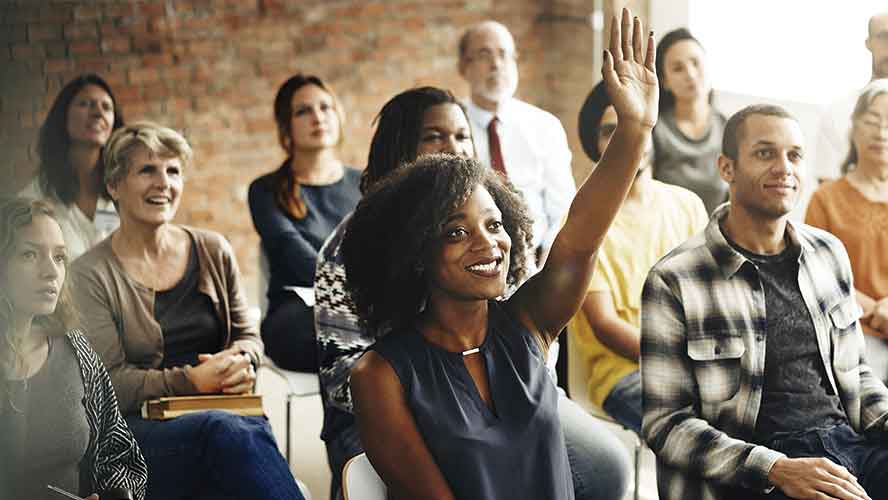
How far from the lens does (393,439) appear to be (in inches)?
78.4

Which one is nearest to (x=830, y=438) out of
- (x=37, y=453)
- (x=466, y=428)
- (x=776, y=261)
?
(x=776, y=261)

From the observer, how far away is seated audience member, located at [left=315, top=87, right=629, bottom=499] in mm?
2572

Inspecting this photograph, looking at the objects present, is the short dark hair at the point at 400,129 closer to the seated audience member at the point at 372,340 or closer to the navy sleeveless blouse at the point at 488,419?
the seated audience member at the point at 372,340

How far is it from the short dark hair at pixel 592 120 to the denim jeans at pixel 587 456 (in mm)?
713

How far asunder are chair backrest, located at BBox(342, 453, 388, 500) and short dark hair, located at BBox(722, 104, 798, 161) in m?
1.01

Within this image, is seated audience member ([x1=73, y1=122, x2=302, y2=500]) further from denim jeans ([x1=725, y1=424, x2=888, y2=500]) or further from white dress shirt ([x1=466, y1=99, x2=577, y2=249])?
denim jeans ([x1=725, y1=424, x2=888, y2=500])

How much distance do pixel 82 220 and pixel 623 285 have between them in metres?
1.39

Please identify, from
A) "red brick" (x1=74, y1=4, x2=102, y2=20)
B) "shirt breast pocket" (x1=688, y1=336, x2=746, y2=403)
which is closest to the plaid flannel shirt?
"shirt breast pocket" (x1=688, y1=336, x2=746, y2=403)

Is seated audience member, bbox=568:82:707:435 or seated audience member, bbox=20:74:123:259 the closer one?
seated audience member, bbox=568:82:707:435

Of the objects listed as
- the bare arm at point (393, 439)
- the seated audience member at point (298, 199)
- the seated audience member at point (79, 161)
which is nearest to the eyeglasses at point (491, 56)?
the seated audience member at point (298, 199)

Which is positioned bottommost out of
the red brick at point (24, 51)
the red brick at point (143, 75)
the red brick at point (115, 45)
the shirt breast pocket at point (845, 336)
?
the shirt breast pocket at point (845, 336)

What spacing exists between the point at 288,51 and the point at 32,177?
8.11ft

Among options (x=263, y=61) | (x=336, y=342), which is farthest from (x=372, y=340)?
(x=263, y=61)

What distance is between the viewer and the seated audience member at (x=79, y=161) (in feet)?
10.4
